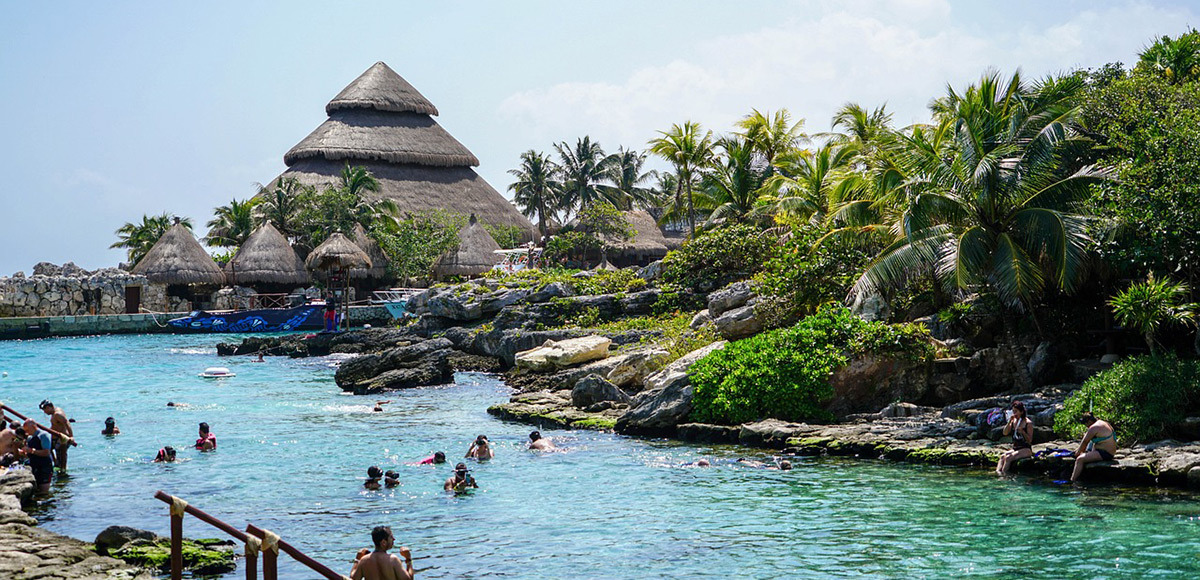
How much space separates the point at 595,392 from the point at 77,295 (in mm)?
40456

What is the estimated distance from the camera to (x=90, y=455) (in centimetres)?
1959

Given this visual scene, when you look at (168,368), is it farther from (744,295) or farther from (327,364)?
(744,295)

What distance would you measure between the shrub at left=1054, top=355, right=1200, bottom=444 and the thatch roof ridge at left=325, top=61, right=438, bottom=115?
58.4m

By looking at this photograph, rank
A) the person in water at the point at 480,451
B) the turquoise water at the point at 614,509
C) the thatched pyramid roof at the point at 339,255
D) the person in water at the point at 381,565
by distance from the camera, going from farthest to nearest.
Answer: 1. the thatched pyramid roof at the point at 339,255
2. the person in water at the point at 480,451
3. the turquoise water at the point at 614,509
4. the person in water at the point at 381,565

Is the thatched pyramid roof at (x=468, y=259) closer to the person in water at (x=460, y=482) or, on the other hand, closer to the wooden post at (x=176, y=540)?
the person in water at (x=460, y=482)

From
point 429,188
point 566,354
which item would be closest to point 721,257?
point 566,354

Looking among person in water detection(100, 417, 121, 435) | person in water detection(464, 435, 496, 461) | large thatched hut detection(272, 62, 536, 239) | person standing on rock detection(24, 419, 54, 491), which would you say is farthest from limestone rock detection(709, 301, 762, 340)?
large thatched hut detection(272, 62, 536, 239)

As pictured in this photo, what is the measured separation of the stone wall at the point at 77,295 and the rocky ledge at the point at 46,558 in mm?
44356

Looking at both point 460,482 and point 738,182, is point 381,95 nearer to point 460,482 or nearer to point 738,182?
point 738,182

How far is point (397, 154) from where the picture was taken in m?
66.4

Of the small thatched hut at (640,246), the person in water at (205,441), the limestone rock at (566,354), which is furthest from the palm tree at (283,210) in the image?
the person in water at (205,441)

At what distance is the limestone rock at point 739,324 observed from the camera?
24141 millimetres

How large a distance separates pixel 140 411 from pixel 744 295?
1532cm

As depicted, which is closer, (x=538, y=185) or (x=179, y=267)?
(x=179, y=267)
